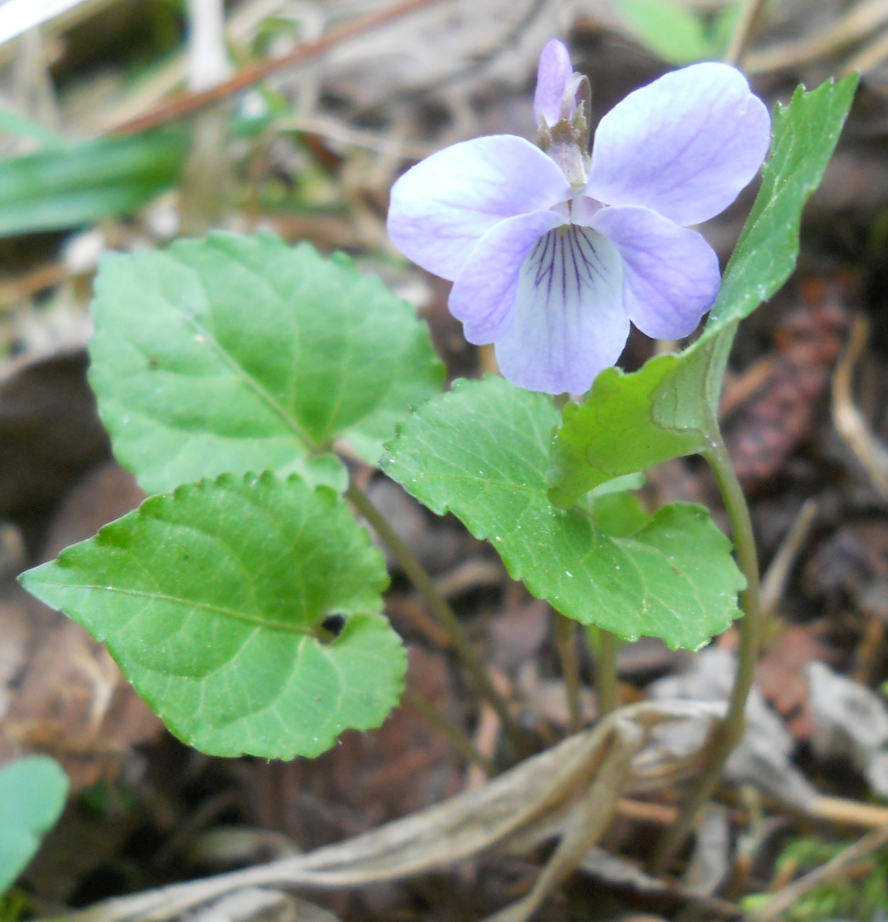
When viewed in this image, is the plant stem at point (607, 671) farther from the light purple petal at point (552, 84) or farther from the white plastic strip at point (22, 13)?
the white plastic strip at point (22, 13)

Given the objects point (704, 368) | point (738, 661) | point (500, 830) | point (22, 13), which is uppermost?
point (22, 13)

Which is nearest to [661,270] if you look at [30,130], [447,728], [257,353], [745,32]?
[257,353]

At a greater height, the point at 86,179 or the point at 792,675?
the point at 86,179

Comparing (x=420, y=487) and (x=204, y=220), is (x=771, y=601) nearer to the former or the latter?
(x=420, y=487)

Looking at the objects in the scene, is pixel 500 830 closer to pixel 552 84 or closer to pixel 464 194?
pixel 464 194

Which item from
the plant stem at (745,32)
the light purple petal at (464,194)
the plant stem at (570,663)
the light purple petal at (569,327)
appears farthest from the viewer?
the plant stem at (745,32)

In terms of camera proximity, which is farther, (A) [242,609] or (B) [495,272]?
(A) [242,609]

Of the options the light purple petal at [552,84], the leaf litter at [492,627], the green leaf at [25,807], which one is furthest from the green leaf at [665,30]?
the green leaf at [25,807]

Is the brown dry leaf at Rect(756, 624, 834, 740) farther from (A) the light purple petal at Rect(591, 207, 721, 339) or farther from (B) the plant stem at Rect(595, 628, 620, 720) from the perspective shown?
(A) the light purple petal at Rect(591, 207, 721, 339)
